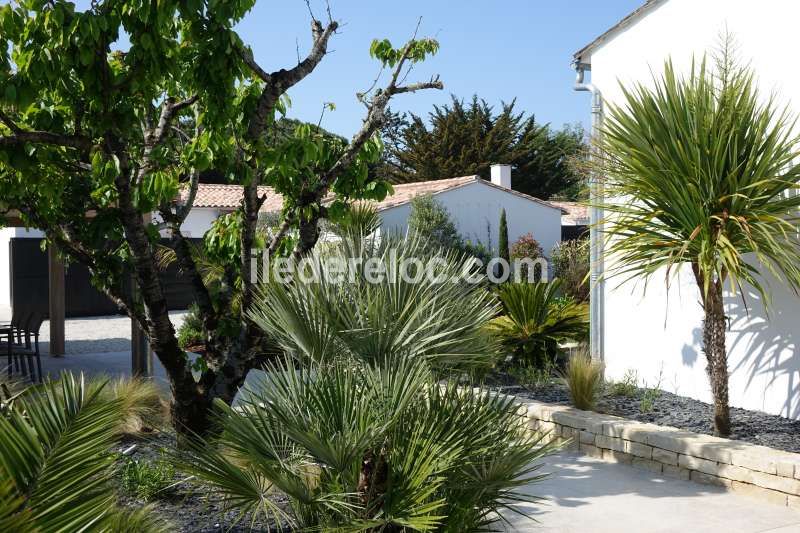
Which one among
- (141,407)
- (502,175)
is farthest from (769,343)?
(502,175)

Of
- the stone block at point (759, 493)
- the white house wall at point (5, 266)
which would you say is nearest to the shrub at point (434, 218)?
the white house wall at point (5, 266)

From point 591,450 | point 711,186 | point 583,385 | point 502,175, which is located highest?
point 502,175

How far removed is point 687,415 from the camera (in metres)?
7.42

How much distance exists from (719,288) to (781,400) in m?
1.29

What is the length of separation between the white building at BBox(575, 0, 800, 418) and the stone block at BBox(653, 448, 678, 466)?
4.84 ft

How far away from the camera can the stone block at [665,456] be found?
20.8 feet

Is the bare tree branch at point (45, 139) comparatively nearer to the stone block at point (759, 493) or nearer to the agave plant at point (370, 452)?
the agave plant at point (370, 452)

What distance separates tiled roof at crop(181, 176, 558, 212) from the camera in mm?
25125

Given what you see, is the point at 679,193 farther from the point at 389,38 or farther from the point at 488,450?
the point at 488,450

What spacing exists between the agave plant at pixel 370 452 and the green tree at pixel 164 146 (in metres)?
1.90

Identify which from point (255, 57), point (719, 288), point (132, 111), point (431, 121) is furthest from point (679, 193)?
point (431, 121)

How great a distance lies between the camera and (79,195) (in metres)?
6.56

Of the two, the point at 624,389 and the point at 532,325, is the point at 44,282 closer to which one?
the point at 532,325

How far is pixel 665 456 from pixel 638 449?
0.27 meters
